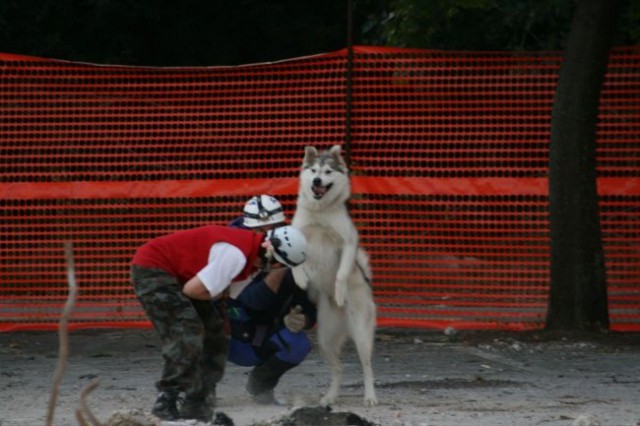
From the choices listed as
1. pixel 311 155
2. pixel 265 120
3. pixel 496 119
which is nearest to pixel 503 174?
pixel 496 119

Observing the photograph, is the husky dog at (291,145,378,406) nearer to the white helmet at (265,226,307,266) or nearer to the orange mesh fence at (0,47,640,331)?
the white helmet at (265,226,307,266)

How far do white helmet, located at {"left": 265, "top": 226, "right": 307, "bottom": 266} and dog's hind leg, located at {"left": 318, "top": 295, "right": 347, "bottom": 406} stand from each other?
1.67 metres

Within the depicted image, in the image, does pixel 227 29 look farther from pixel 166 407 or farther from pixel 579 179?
pixel 166 407

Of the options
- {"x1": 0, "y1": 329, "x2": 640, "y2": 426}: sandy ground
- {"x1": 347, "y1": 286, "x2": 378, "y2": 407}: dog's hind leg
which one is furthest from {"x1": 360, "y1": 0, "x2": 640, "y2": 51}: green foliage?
{"x1": 347, "y1": 286, "x2": 378, "y2": 407}: dog's hind leg

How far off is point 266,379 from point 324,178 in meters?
1.87

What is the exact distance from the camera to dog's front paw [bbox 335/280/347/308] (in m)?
8.98

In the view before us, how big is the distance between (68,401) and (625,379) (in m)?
3.96

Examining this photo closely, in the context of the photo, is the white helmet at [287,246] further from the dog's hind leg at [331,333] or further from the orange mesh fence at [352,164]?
the orange mesh fence at [352,164]

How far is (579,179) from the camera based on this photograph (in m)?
11.4

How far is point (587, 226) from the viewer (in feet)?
37.3

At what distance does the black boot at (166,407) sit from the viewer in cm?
736

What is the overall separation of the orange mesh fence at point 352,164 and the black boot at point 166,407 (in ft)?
16.8

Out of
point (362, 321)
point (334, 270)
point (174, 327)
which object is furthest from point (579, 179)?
point (174, 327)

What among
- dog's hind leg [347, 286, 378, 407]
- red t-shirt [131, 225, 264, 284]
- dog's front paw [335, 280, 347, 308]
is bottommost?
dog's hind leg [347, 286, 378, 407]
